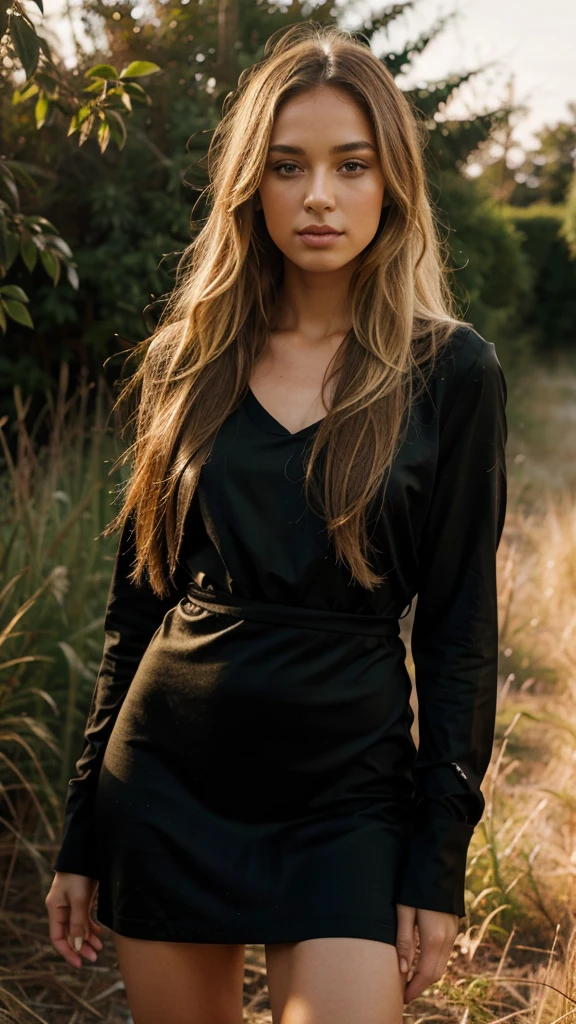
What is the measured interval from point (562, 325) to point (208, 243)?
18.6 m

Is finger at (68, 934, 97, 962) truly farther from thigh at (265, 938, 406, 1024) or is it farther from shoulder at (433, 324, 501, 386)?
shoulder at (433, 324, 501, 386)

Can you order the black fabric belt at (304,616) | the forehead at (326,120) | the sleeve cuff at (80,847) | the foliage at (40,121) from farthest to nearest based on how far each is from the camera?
the foliage at (40,121) < the sleeve cuff at (80,847) < the forehead at (326,120) < the black fabric belt at (304,616)

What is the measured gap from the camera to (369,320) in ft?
6.55

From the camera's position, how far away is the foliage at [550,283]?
1988 centimetres

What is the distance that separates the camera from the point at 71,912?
2.11m

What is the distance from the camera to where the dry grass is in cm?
278

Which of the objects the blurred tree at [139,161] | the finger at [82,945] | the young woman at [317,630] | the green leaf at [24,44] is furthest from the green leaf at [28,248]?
the blurred tree at [139,161]

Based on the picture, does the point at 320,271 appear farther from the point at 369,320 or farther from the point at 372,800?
the point at 372,800

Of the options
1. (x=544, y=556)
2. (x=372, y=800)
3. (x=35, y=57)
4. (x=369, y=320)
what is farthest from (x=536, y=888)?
(x=544, y=556)

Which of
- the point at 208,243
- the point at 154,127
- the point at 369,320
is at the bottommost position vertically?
the point at 369,320

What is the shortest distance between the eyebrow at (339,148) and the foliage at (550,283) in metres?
18.4

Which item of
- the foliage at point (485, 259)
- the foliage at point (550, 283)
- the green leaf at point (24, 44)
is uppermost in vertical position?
the foliage at point (550, 283)

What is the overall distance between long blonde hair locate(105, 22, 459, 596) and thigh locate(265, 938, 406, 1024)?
1.92ft

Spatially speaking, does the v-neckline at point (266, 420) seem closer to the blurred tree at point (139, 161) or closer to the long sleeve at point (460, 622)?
the long sleeve at point (460, 622)
